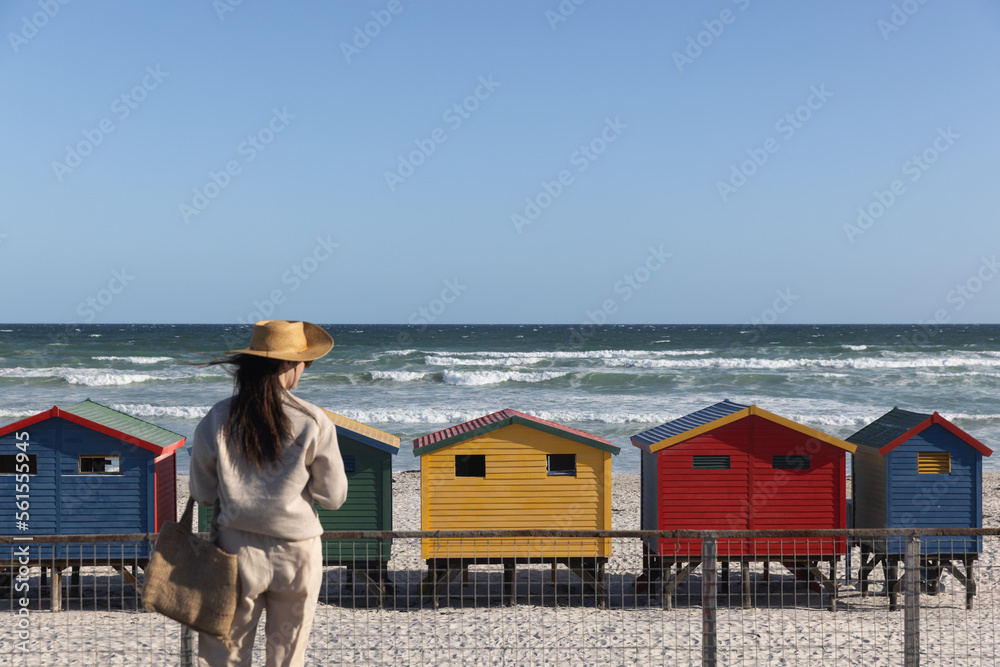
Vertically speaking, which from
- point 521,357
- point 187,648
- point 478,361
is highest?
point 521,357

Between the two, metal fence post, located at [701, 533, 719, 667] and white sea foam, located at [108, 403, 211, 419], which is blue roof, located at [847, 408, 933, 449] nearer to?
metal fence post, located at [701, 533, 719, 667]

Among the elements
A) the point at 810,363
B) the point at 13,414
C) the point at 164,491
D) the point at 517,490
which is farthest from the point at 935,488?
the point at 810,363

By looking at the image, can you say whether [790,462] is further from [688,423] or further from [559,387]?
[559,387]

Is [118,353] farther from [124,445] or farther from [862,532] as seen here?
[862,532]

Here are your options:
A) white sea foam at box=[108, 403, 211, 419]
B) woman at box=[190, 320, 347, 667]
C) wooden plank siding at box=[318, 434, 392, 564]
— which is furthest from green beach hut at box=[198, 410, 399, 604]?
white sea foam at box=[108, 403, 211, 419]

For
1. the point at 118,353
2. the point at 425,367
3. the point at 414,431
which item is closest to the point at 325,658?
the point at 414,431

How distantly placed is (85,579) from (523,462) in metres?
5.45

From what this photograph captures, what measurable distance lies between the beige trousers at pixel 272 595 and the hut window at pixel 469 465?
552 centimetres

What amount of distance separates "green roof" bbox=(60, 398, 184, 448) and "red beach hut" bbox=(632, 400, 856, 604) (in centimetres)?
509

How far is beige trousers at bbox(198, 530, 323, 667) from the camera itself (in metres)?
3.24

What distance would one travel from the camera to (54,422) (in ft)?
27.9

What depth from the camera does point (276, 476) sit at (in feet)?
10.5

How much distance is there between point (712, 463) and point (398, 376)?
3200 cm

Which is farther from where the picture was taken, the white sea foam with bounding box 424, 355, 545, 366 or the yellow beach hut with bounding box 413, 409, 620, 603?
the white sea foam with bounding box 424, 355, 545, 366
